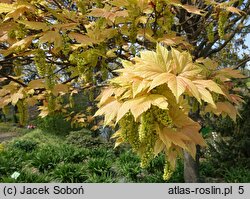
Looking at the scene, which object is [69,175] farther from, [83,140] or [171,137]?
[171,137]

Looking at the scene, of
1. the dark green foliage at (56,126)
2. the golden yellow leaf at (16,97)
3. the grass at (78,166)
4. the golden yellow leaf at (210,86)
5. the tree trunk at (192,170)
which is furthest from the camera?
the dark green foliage at (56,126)

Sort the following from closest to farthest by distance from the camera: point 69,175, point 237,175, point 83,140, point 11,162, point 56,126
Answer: point 237,175
point 69,175
point 11,162
point 83,140
point 56,126

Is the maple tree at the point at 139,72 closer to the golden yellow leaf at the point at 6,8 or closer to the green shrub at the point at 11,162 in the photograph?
the golden yellow leaf at the point at 6,8

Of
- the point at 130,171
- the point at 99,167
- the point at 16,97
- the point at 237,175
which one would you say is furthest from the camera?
the point at 99,167

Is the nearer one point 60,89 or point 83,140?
point 60,89

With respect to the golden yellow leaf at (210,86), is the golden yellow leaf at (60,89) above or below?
above

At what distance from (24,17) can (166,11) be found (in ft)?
4.16

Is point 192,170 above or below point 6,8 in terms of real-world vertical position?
below

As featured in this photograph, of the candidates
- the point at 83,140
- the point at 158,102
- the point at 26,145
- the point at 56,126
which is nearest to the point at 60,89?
the point at 158,102

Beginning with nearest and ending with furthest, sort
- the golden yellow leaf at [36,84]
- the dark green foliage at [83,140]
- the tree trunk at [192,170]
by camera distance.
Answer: the golden yellow leaf at [36,84]
the tree trunk at [192,170]
the dark green foliage at [83,140]

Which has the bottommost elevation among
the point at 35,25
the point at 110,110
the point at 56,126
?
the point at 110,110

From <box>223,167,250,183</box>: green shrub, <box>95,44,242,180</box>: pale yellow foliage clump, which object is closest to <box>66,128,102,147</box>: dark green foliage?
<box>223,167,250,183</box>: green shrub

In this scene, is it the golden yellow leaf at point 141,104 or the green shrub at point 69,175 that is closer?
the golden yellow leaf at point 141,104

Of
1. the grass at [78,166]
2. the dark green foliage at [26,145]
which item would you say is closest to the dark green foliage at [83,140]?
the grass at [78,166]
